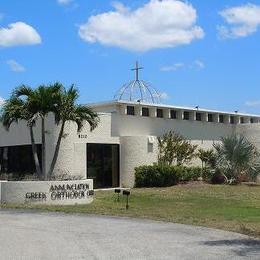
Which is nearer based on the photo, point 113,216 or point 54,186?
point 113,216

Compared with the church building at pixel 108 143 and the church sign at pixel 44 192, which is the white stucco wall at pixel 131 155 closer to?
the church building at pixel 108 143

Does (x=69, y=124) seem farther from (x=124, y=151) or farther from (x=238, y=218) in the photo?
(x=238, y=218)

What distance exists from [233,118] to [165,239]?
3049cm

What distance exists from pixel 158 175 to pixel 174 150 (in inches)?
127

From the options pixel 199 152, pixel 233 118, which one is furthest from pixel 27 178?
pixel 233 118

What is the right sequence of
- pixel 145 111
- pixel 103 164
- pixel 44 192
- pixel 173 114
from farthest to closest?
pixel 173 114 → pixel 145 111 → pixel 103 164 → pixel 44 192

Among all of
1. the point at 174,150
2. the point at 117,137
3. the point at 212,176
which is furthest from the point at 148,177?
the point at 212,176

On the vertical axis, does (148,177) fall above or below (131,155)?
below

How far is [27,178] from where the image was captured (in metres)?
22.8

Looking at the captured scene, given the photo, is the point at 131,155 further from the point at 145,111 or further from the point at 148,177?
the point at 145,111

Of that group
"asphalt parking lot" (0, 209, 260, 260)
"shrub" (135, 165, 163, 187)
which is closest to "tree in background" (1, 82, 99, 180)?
"asphalt parking lot" (0, 209, 260, 260)

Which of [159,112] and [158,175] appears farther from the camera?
[159,112]

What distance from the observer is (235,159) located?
31.7 m

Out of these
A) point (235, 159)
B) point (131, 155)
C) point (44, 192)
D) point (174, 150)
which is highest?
point (174, 150)
